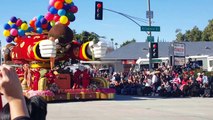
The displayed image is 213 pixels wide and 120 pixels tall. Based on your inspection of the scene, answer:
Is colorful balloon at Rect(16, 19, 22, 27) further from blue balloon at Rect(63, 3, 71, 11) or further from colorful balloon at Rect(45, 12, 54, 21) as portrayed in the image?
blue balloon at Rect(63, 3, 71, 11)

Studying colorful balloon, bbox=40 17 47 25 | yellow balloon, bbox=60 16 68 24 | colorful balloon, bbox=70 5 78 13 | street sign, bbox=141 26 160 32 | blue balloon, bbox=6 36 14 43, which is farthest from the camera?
street sign, bbox=141 26 160 32

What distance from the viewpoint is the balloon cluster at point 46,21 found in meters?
20.4

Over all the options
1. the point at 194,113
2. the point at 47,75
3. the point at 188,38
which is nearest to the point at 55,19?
the point at 47,75

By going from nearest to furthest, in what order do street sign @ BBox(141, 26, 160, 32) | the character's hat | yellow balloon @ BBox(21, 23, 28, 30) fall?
the character's hat < yellow balloon @ BBox(21, 23, 28, 30) < street sign @ BBox(141, 26, 160, 32)

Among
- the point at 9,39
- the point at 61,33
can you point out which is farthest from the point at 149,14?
the point at 61,33

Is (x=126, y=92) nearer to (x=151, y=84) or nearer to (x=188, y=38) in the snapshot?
(x=151, y=84)

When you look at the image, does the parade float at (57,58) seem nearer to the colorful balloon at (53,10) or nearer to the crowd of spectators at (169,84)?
the colorful balloon at (53,10)

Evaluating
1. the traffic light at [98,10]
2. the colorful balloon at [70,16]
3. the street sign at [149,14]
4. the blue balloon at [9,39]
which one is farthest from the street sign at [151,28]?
the blue balloon at [9,39]

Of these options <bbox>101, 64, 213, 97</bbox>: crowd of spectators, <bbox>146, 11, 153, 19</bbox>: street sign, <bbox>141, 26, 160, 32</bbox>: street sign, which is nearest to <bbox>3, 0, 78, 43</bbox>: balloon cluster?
<bbox>141, 26, 160, 32</bbox>: street sign

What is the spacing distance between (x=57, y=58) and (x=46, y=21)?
79.8 inches

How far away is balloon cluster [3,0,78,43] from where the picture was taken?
805 inches

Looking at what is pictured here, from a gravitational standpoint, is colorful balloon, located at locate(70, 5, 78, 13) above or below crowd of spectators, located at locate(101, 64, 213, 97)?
above

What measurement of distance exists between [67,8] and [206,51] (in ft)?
129

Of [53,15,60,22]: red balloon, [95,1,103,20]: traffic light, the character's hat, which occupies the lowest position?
the character's hat
